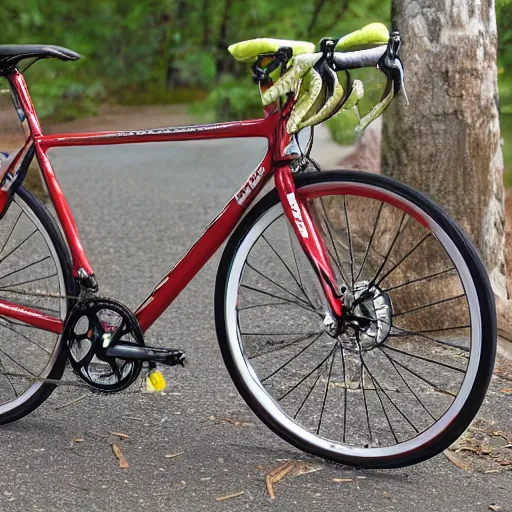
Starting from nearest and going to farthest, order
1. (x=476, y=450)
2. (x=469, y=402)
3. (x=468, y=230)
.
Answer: (x=469, y=402) < (x=476, y=450) < (x=468, y=230)

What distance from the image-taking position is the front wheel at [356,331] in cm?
315

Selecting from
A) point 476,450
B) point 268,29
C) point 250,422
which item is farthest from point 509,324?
point 268,29

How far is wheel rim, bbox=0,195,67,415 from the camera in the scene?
3686 millimetres

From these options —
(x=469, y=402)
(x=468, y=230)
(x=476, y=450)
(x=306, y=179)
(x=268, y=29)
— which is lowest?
(x=476, y=450)

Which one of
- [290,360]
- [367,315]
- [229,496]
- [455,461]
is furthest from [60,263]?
[455,461]

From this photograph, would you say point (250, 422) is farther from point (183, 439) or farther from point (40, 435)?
point (40, 435)

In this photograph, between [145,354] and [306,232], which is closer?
[306,232]

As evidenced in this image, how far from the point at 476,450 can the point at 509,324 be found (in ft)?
3.81

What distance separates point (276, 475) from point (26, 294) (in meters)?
1.19

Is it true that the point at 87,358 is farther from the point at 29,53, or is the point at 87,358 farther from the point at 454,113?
the point at 454,113

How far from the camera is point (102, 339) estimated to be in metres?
3.51

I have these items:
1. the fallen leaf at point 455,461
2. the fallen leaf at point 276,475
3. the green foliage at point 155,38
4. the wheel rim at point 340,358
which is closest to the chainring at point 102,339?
the wheel rim at point 340,358

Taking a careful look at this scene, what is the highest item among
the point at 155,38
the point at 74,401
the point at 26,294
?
the point at 155,38

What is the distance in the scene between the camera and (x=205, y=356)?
4.62 meters
